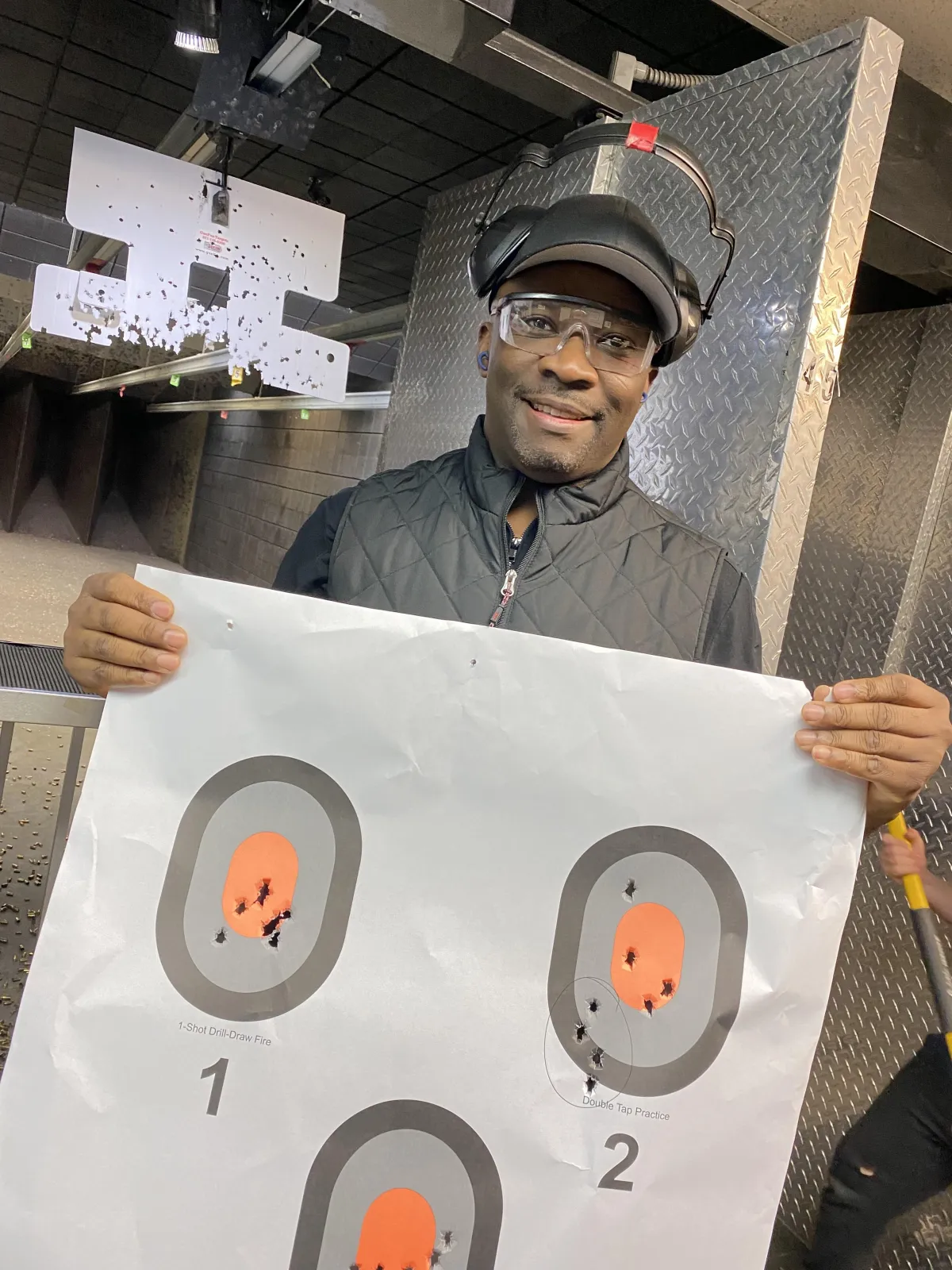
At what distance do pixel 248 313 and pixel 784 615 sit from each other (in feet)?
4.02

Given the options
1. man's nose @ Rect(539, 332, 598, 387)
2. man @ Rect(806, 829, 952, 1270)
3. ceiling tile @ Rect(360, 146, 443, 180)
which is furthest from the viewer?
ceiling tile @ Rect(360, 146, 443, 180)

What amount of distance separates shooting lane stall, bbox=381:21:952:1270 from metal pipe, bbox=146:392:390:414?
127 millimetres

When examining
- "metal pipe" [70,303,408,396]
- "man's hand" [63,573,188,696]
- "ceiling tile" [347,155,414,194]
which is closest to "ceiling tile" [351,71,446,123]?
"ceiling tile" [347,155,414,194]

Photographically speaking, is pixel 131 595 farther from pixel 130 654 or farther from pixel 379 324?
pixel 379 324

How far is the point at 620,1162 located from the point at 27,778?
3.98 m

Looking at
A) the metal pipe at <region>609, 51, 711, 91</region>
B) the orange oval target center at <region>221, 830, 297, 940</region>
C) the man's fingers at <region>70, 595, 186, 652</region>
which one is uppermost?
the metal pipe at <region>609, 51, 711, 91</region>

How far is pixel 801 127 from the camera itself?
4.89 feet

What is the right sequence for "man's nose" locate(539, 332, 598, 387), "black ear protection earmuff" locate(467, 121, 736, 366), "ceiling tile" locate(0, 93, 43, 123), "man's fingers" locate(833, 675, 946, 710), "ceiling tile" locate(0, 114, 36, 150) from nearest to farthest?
"man's fingers" locate(833, 675, 946, 710), "man's nose" locate(539, 332, 598, 387), "black ear protection earmuff" locate(467, 121, 736, 366), "ceiling tile" locate(0, 93, 43, 123), "ceiling tile" locate(0, 114, 36, 150)

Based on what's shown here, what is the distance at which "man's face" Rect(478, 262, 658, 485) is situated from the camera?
1.20 metres

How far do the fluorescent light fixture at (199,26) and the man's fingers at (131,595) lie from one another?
1319 mm

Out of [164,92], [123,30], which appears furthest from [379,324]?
[123,30]

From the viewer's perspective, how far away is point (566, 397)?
1.20 meters

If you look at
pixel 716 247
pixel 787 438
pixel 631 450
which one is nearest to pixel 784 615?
pixel 787 438

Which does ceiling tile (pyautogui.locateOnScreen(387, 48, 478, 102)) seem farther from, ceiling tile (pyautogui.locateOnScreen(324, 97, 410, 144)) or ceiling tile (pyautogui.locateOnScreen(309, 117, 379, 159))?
ceiling tile (pyautogui.locateOnScreen(309, 117, 379, 159))
